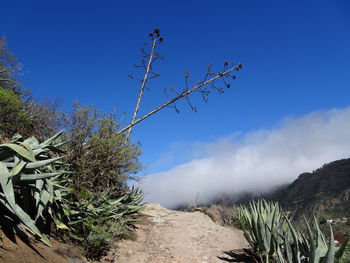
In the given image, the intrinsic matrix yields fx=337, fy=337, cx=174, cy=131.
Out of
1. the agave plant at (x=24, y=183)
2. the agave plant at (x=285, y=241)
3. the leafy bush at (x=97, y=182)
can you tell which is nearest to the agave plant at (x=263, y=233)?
the agave plant at (x=285, y=241)

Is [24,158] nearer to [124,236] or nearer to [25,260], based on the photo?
[25,260]

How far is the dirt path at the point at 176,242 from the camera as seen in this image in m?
6.90

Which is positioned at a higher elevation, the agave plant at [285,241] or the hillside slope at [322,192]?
the hillside slope at [322,192]

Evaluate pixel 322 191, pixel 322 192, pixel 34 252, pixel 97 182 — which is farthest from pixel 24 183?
pixel 322 191

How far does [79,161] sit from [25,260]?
141 inches

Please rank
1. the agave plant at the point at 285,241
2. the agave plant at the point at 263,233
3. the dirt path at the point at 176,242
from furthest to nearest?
the dirt path at the point at 176,242 < the agave plant at the point at 263,233 < the agave plant at the point at 285,241

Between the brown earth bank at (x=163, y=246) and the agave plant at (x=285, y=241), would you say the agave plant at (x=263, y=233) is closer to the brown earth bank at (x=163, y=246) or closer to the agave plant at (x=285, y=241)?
the agave plant at (x=285, y=241)

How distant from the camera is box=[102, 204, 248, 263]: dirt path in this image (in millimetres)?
6898

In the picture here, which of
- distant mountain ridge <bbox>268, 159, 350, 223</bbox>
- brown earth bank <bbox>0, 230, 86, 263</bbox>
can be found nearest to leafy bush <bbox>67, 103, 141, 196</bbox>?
brown earth bank <bbox>0, 230, 86, 263</bbox>

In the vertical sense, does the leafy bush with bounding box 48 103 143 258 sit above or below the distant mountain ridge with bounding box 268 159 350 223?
below

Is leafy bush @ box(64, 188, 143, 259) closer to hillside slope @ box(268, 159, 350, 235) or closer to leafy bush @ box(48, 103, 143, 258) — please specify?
leafy bush @ box(48, 103, 143, 258)

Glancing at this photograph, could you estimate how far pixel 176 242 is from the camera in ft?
28.2

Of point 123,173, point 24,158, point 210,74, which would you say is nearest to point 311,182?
point 210,74

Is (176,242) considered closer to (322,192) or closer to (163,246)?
(163,246)
